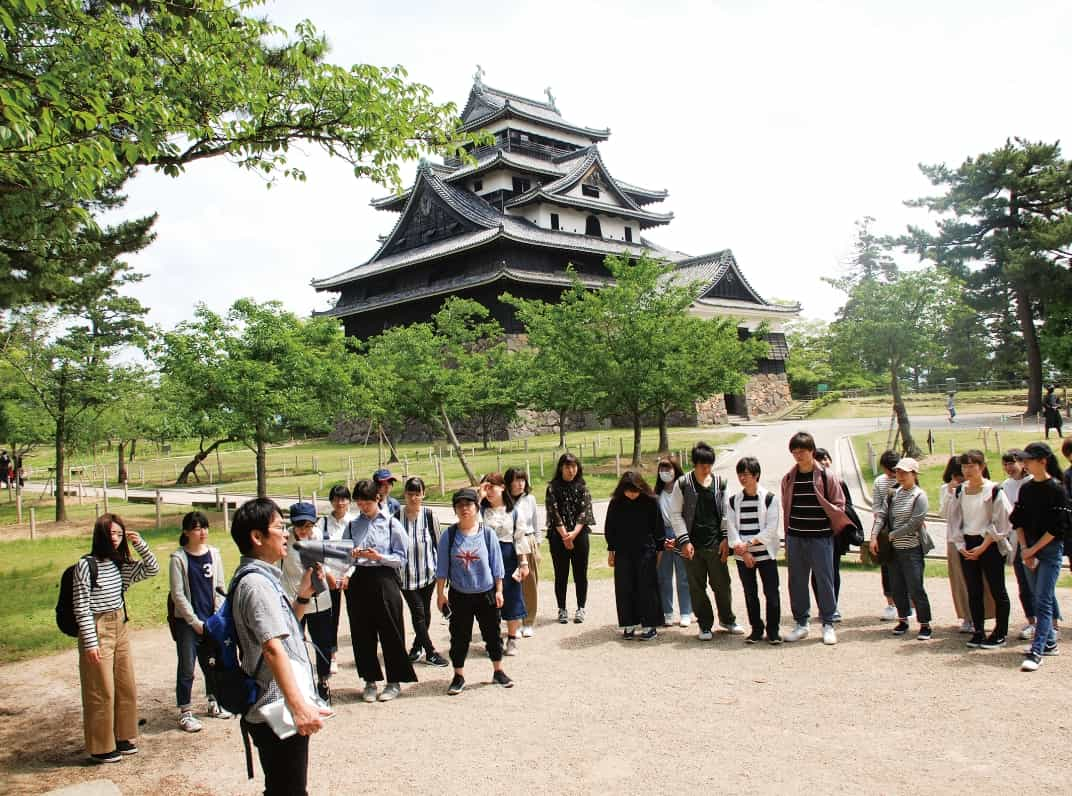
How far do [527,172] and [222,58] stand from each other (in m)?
35.3

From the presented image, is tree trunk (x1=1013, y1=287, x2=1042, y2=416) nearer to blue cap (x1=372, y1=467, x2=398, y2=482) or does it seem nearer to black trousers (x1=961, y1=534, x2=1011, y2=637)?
black trousers (x1=961, y1=534, x2=1011, y2=637)

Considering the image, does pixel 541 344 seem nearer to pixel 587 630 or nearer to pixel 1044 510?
pixel 587 630

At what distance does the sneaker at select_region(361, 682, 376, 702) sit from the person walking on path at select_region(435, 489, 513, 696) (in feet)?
2.04

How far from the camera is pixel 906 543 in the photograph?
283 inches

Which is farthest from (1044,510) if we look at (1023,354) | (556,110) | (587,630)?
(556,110)

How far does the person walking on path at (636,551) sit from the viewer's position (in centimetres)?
762

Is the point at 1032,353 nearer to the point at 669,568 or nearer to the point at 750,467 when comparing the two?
the point at 669,568

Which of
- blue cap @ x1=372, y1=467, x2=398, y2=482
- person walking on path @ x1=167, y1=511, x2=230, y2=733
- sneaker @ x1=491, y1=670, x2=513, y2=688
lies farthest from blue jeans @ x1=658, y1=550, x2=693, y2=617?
person walking on path @ x1=167, y1=511, x2=230, y2=733

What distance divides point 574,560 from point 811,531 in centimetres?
248

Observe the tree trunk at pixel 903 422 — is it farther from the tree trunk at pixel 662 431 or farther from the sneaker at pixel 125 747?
the sneaker at pixel 125 747

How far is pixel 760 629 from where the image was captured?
7.36 m

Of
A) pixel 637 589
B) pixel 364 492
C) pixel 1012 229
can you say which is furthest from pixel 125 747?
pixel 1012 229

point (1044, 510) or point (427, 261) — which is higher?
point (427, 261)

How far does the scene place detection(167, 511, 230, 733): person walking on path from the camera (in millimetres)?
5996
